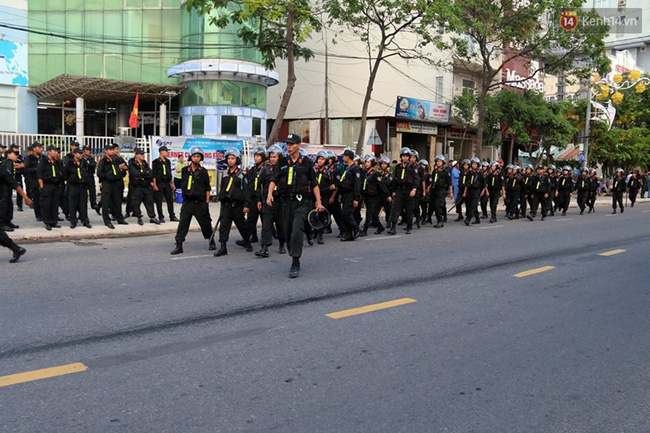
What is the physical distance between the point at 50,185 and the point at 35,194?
2470 millimetres

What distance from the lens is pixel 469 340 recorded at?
551cm

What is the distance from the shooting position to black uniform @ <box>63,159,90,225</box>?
1272 cm

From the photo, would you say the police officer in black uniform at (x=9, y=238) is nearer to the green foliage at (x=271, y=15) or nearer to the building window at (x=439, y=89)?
the green foliage at (x=271, y=15)

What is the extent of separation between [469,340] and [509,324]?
0.80 meters

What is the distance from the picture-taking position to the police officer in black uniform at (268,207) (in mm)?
9688

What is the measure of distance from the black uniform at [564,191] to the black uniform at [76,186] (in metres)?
16.7

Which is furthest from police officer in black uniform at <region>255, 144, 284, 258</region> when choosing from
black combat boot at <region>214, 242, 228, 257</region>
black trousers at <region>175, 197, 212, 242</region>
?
black trousers at <region>175, 197, 212, 242</region>

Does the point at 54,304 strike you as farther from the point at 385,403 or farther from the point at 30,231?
the point at 30,231

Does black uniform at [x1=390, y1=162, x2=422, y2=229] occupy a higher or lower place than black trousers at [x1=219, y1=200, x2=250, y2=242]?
higher

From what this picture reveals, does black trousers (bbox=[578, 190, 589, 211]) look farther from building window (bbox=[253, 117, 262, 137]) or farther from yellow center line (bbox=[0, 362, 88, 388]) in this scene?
yellow center line (bbox=[0, 362, 88, 388])

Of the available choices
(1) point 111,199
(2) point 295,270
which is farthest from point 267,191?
(1) point 111,199

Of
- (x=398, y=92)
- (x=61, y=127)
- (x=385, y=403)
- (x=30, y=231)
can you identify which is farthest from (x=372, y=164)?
(x=61, y=127)

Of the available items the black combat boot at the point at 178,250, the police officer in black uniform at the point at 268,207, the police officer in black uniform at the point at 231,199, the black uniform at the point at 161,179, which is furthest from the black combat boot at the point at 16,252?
the black uniform at the point at 161,179

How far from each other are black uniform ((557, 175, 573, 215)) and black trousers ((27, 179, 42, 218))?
688 inches
